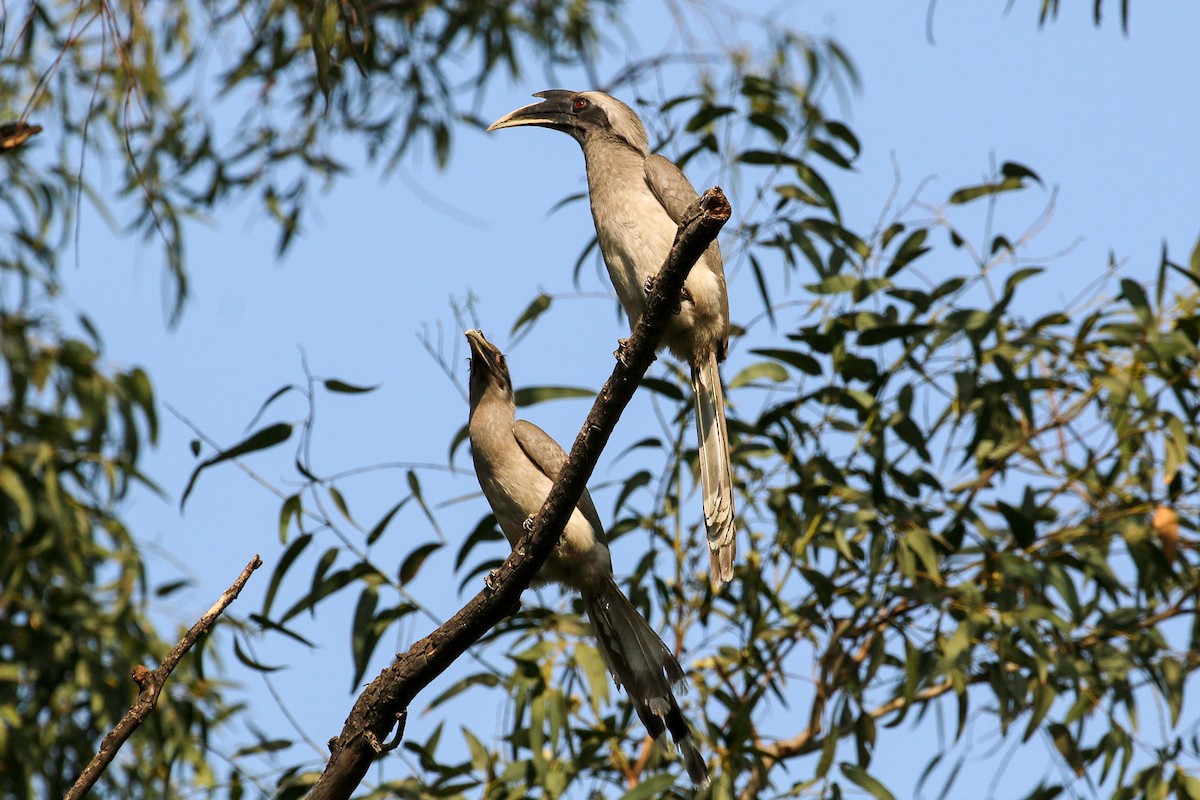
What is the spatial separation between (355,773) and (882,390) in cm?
269

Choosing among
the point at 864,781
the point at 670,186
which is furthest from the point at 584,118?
the point at 864,781

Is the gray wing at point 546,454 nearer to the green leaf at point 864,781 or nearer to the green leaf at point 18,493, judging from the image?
the green leaf at point 864,781

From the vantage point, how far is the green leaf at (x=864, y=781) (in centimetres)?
438

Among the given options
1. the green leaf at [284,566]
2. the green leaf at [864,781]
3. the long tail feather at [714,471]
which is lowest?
the green leaf at [864,781]

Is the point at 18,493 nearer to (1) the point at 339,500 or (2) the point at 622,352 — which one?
(1) the point at 339,500

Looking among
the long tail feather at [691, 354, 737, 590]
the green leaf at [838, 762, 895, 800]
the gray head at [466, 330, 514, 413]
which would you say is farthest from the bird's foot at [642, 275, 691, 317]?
the green leaf at [838, 762, 895, 800]

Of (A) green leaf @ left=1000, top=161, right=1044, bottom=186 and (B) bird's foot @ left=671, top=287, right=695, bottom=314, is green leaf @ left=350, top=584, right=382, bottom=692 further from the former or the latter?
(A) green leaf @ left=1000, top=161, right=1044, bottom=186

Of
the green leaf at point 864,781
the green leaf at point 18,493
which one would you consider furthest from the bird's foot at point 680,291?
the green leaf at point 18,493

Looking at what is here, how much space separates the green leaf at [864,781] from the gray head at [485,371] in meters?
1.77

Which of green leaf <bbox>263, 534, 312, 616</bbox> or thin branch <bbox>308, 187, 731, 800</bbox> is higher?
green leaf <bbox>263, 534, 312, 616</bbox>

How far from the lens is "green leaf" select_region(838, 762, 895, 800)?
4379 mm

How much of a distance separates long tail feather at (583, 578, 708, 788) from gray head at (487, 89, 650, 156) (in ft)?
5.25

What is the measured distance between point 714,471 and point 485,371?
116cm

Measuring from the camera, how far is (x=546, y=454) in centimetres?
446
